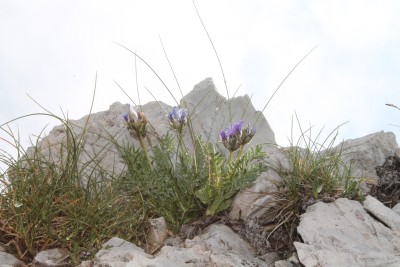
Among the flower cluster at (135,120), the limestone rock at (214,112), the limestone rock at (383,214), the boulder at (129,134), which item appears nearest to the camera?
the limestone rock at (383,214)

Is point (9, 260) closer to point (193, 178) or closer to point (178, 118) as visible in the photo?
point (193, 178)

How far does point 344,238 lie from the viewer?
4.52 metres

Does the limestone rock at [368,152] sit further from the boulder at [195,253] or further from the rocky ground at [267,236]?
the boulder at [195,253]

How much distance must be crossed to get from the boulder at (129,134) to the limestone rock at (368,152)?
844 millimetres

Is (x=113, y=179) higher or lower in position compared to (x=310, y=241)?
higher

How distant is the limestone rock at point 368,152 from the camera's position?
20.4 ft

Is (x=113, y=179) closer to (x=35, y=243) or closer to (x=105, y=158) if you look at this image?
(x=105, y=158)

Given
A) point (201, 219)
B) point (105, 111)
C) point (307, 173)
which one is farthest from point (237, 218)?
point (105, 111)

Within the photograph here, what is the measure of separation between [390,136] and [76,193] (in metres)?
3.56

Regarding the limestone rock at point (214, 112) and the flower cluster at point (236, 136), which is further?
the limestone rock at point (214, 112)

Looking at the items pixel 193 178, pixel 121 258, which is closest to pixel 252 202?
pixel 193 178

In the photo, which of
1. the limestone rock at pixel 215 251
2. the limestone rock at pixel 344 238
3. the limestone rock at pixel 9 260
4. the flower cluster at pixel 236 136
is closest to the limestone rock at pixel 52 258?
the limestone rock at pixel 9 260

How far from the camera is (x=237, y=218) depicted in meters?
5.04

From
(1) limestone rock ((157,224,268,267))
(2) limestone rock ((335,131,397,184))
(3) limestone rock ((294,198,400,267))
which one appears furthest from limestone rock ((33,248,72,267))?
(2) limestone rock ((335,131,397,184))
